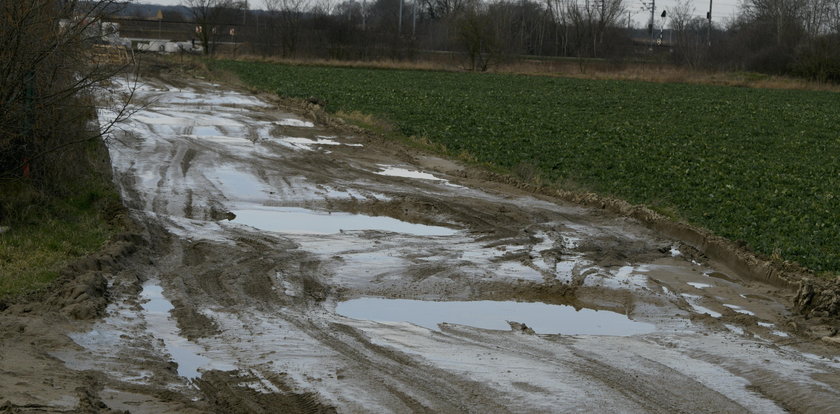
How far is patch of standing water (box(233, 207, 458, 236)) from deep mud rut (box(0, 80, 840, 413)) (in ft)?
0.20

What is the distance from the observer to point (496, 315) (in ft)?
31.4

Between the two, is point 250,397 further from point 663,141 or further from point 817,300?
point 663,141

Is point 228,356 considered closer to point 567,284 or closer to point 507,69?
point 567,284

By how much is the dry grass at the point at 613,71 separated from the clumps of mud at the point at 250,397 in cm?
5872

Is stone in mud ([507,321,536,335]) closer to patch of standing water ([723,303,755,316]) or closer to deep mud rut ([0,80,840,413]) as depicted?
deep mud rut ([0,80,840,413])

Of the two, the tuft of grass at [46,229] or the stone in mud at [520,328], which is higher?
the tuft of grass at [46,229]

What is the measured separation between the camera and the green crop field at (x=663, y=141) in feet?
49.1

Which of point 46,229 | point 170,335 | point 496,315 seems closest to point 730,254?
point 496,315

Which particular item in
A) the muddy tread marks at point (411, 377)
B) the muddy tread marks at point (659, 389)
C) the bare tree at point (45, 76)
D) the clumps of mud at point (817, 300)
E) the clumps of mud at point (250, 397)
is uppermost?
the bare tree at point (45, 76)


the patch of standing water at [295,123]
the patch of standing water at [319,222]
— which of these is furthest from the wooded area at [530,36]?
the patch of standing water at [319,222]

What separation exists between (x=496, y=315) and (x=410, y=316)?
0.95m

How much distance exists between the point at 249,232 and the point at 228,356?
5227 mm

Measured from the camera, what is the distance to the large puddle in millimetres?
9195

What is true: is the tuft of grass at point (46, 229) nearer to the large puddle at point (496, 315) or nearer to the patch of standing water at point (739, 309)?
the large puddle at point (496, 315)
